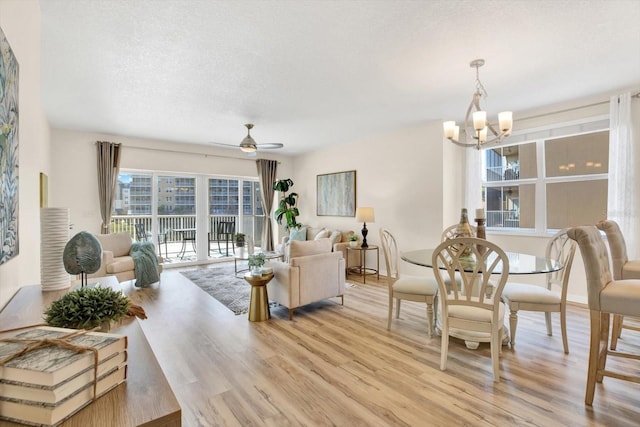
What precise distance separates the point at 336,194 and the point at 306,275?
3416mm

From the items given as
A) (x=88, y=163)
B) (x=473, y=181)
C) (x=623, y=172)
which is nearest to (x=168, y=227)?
(x=88, y=163)

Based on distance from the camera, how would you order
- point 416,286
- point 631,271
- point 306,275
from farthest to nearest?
point 306,275, point 416,286, point 631,271

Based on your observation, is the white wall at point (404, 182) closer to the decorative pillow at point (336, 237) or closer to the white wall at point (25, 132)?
the decorative pillow at point (336, 237)

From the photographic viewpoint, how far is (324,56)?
277 cm

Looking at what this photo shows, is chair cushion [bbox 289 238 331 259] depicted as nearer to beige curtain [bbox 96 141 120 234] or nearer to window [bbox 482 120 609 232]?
window [bbox 482 120 609 232]

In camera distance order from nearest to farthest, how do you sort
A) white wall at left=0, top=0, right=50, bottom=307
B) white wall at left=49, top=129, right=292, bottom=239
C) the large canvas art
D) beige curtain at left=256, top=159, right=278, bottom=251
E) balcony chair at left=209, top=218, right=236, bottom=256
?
the large canvas art → white wall at left=0, top=0, right=50, bottom=307 → white wall at left=49, top=129, right=292, bottom=239 → balcony chair at left=209, top=218, right=236, bottom=256 → beige curtain at left=256, top=159, right=278, bottom=251

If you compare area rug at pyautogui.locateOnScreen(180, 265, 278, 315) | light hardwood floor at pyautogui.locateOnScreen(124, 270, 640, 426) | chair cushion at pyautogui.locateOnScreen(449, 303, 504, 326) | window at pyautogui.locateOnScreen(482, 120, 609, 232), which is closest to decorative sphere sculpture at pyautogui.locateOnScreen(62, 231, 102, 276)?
light hardwood floor at pyautogui.locateOnScreen(124, 270, 640, 426)

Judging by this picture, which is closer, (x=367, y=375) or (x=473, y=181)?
(x=367, y=375)

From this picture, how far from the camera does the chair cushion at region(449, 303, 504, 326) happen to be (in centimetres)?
228

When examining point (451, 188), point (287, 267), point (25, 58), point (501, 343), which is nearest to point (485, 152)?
point (451, 188)

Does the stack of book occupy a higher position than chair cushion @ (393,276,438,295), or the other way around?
the stack of book

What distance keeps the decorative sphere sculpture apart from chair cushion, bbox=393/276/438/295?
8.42 feet

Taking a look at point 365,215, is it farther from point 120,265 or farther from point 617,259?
point 120,265

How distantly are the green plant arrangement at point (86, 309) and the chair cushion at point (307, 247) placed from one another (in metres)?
2.51
